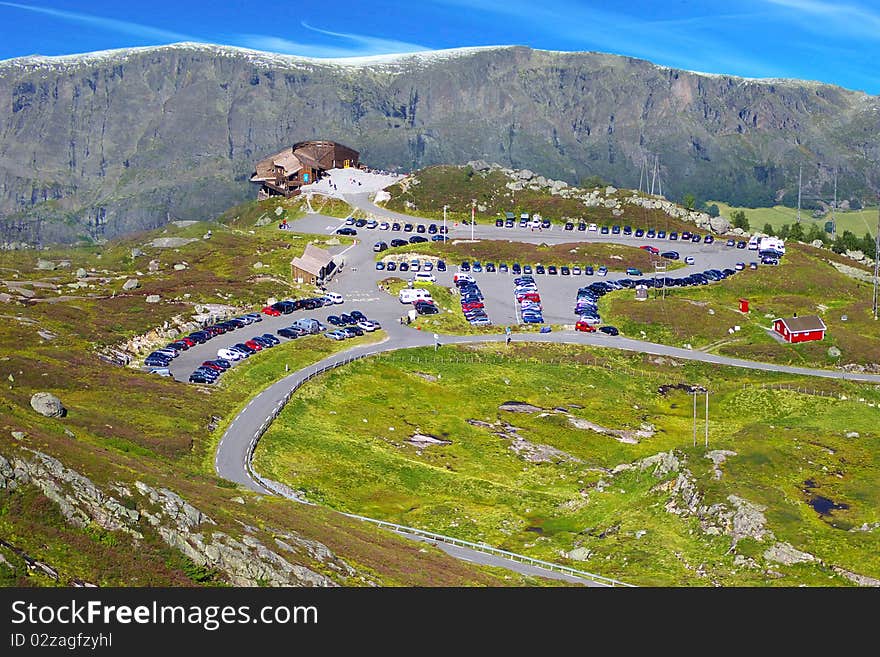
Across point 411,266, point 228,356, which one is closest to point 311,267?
point 411,266

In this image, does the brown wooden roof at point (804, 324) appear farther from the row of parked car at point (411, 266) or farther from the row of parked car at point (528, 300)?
the row of parked car at point (411, 266)

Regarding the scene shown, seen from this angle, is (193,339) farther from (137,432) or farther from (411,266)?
(411,266)

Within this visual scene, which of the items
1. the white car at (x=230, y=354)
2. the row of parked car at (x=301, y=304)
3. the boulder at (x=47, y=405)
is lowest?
the boulder at (x=47, y=405)

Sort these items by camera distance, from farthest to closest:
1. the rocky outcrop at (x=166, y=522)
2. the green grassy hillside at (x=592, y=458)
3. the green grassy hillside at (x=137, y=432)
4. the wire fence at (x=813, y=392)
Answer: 1. the wire fence at (x=813, y=392)
2. the green grassy hillside at (x=592, y=458)
3. the rocky outcrop at (x=166, y=522)
4. the green grassy hillside at (x=137, y=432)

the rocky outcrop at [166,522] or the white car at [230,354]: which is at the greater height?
the white car at [230,354]

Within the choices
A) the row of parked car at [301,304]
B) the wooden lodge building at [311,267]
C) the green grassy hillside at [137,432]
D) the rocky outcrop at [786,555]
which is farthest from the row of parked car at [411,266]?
the rocky outcrop at [786,555]

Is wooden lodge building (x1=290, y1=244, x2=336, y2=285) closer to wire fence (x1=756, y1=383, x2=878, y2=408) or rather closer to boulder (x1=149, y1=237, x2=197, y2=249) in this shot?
boulder (x1=149, y1=237, x2=197, y2=249)

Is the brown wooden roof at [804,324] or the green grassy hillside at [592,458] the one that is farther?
the brown wooden roof at [804,324]
